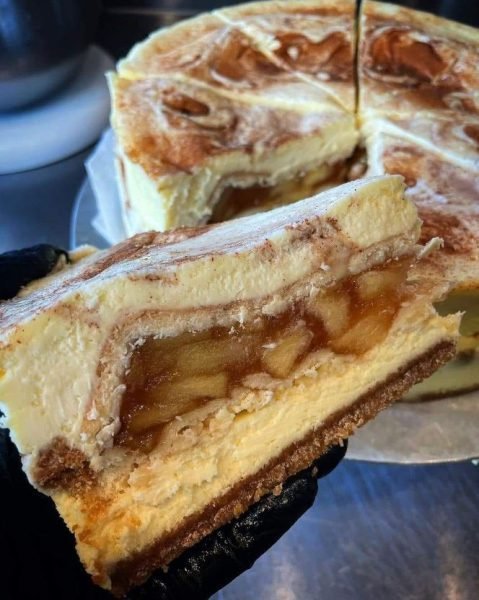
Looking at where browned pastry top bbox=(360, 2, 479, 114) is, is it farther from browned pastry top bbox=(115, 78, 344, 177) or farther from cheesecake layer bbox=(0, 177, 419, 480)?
cheesecake layer bbox=(0, 177, 419, 480)

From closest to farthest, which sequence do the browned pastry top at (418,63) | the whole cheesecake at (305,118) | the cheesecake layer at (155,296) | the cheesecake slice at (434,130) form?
the cheesecake layer at (155,296), the cheesecake slice at (434,130), the whole cheesecake at (305,118), the browned pastry top at (418,63)

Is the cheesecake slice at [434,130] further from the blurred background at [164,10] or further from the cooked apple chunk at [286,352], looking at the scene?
the blurred background at [164,10]

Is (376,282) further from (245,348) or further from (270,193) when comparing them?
(270,193)

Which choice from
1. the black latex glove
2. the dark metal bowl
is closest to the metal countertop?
the black latex glove

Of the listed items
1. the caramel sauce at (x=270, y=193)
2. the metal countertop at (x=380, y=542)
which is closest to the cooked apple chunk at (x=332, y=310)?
the metal countertop at (x=380, y=542)

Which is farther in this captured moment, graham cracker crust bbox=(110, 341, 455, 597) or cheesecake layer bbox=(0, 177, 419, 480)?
graham cracker crust bbox=(110, 341, 455, 597)

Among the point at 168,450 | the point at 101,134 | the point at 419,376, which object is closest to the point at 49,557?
the point at 168,450

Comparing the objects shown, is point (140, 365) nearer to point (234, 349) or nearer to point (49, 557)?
point (234, 349)
